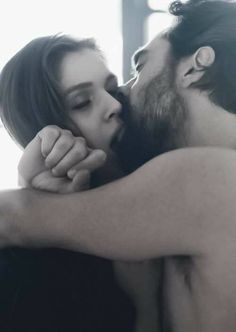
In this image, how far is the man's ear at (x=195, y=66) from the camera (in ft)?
3.43

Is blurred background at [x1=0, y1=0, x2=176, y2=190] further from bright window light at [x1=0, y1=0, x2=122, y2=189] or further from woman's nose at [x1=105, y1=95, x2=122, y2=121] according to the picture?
woman's nose at [x1=105, y1=95, x2=122, y2=121]

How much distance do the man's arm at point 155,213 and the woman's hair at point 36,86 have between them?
38cm

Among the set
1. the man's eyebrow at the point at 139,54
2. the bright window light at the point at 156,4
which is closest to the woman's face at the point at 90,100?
the man's eyebrow at the point at 139,54

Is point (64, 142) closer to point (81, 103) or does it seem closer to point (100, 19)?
point (81, 103)

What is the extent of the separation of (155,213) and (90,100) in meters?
0.43

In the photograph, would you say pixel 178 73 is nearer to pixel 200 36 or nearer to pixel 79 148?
pixel 200 36

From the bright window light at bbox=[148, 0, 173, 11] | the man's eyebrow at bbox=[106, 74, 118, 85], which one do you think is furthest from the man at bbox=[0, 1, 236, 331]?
the bright window light at bbox=[148, 0, 173, 11]

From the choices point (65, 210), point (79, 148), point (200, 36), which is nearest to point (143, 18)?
point (200, 36)

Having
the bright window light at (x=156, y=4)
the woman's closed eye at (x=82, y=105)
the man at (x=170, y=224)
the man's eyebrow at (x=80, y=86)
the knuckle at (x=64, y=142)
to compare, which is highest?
the bright window light at (x=156, y=4)

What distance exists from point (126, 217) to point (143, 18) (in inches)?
64.5

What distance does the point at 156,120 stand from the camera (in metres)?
1.09

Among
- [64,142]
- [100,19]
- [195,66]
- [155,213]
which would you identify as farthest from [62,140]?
[100,19]

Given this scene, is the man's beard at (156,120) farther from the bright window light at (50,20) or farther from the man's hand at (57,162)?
the bright window light at (50,20)

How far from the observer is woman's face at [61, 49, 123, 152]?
1089 millimetres
